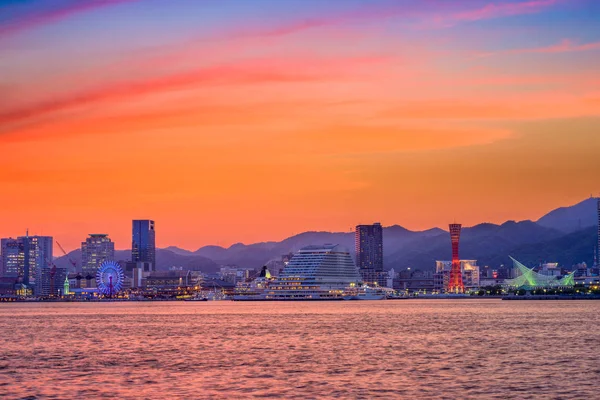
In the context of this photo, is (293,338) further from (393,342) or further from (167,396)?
(167,396)

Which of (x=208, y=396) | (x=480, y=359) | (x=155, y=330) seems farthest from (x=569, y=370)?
(x=155, y=330)

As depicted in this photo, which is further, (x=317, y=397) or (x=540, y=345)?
(x=540, y=345)

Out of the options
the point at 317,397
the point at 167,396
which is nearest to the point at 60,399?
the point at 167,396

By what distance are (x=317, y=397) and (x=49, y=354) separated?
34542 millimetres

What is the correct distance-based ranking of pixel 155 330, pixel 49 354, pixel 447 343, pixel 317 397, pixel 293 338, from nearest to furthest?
1. pixel 317 397
2. pixel 49 354
3. pixel 447 343
4. pixel 293 338
5. pixel 155 330

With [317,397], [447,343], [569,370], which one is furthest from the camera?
[447,343]

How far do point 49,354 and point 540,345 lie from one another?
38648 mm

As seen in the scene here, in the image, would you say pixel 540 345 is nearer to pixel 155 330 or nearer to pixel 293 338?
pixel 293 338

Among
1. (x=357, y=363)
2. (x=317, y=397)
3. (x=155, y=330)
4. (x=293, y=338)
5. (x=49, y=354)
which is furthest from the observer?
(x=155, y=330)

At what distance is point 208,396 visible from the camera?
48062 millimetres

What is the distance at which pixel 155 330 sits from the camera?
110m

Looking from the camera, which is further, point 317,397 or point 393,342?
point 393,342

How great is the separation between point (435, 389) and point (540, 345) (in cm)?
3253

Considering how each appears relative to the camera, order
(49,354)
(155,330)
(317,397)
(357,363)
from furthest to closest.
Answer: (155,330), (49,354), (357,363), (317,397)
